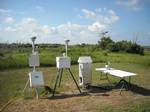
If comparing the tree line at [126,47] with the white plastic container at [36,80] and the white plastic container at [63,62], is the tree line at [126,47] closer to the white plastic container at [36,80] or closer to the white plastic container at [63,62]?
the white plastic container at [63,62]

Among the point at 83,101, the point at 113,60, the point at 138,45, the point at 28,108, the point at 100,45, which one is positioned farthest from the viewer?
the point at 100,45

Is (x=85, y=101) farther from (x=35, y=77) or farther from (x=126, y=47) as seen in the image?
(x=126, y=47)

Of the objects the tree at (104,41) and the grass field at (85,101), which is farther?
the tree at (104,41)

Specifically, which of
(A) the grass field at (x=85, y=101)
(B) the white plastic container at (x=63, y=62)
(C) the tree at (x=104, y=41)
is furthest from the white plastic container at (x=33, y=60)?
(C) the tree at (x=104, y=41)

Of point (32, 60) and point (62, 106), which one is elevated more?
point (32, 60)

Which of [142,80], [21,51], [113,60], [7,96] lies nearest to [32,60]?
[7,96]

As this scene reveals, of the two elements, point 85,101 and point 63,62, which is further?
point 63,62

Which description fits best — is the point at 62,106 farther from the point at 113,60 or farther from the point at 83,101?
the point at 113,60

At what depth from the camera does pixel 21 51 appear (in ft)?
73.2

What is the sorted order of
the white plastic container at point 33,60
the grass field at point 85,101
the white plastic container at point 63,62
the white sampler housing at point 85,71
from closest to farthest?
the grass field at point 85,101 < the white plastic container at point 33,60 < the white plastic container at point 63,62 < the white sampler housing at point 85,71

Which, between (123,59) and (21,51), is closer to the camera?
(123,59)

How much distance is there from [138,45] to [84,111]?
24726mm

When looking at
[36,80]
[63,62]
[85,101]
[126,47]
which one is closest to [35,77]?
[36,80]

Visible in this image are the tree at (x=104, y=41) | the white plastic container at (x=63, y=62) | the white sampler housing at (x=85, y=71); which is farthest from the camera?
the tree at (x=104, y=41)
